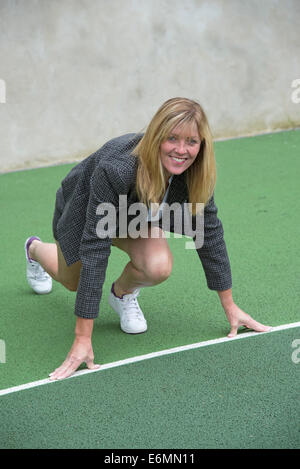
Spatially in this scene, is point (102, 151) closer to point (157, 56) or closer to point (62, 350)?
point (62, 350)

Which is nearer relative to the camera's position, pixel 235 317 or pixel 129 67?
pixel 235 317

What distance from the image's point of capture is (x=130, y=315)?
348 centimetres

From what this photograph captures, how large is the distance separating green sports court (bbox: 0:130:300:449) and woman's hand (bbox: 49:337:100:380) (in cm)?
4

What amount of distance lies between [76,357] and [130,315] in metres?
0.57

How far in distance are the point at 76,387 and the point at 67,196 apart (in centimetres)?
91

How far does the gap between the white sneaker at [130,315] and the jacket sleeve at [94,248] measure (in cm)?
59

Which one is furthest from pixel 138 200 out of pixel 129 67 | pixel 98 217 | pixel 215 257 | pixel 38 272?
pixel 129 67

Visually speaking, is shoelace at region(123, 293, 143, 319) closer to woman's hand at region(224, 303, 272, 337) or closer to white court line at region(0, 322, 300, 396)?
white court line at region(0, 322, 300, 396)

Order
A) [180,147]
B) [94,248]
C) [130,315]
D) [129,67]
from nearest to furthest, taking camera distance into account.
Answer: [180,147], [94,248], [130,315], [129,67]

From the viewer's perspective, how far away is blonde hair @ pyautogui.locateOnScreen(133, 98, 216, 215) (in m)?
2.71

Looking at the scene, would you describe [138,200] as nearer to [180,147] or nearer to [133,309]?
[180,147]

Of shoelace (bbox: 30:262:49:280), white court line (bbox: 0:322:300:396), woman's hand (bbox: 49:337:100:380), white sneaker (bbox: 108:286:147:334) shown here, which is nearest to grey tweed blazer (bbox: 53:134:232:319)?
woman's hand (bbox: 49:337:100:380)

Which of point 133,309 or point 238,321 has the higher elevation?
point 133,309

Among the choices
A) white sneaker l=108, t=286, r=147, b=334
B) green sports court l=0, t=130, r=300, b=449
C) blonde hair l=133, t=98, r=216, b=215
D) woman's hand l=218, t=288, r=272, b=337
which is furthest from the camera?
white sneaker l=108, t=286, r=147, b=334
